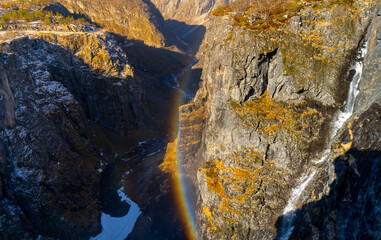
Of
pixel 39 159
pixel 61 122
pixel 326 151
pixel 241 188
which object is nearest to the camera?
pixel 326 151

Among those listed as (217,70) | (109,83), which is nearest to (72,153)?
(109,83)

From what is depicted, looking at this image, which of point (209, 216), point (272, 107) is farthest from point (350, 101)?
point (209, 216)

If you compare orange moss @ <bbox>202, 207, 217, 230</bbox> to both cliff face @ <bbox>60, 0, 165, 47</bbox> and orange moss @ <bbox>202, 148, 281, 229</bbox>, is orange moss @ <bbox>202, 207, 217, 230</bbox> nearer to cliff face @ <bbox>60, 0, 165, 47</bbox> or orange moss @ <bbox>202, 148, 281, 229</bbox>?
orange moss @ <bbox>202, 148, 281, 229</bbox>

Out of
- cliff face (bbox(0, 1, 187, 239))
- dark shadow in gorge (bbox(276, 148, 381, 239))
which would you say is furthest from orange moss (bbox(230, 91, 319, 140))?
cliff face (bbox(0, 1, 187, 239))

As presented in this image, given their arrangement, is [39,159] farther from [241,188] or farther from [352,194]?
[352,194]

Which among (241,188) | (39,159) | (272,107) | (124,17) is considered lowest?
(241,188)

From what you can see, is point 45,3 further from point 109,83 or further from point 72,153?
point 72,153

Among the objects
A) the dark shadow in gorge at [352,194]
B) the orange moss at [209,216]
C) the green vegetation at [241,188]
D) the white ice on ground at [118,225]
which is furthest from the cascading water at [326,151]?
the white ice on ground at [118,225]

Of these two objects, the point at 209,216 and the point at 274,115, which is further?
the point at 209,216
